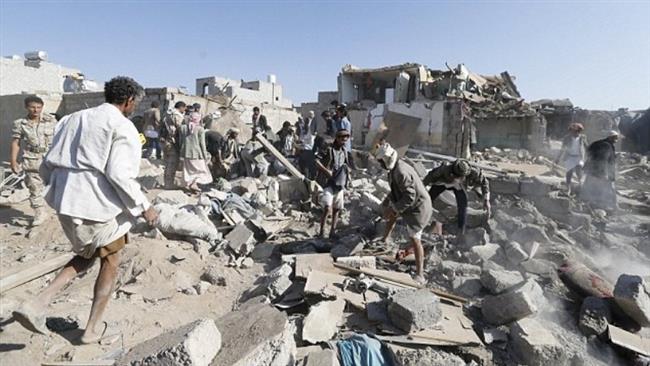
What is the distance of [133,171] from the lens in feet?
7.63

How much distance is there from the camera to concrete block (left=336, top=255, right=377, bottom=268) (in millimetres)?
4137

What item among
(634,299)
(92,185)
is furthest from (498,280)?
(92,185)

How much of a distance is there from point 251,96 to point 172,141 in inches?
542

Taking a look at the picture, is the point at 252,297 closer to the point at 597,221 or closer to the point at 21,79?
the point at 597,221

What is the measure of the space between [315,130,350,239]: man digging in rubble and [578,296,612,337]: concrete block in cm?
291

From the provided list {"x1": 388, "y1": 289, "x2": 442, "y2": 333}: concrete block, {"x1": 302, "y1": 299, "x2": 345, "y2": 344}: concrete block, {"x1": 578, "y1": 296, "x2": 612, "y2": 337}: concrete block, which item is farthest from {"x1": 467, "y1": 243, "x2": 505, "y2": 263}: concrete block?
{"x1": 302, "y1": 299, "x2": 345, "y2": 344}: concrete block

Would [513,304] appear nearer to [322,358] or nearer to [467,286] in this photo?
[467,286]

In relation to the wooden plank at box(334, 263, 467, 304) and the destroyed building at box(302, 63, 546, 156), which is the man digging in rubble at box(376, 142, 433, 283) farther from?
the destroyed building at box(302, 63, 546, 156)

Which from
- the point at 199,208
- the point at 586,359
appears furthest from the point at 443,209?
the point at 199,208

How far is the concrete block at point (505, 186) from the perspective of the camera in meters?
6.64

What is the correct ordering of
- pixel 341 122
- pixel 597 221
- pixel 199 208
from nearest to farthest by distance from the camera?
pixel 199 208, pixel 597 221, pixel 341 122

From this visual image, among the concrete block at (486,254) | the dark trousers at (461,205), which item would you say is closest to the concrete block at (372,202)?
the dark trousers at (461,205)

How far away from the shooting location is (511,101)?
1745cm

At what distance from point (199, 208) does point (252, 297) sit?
2.26 metres
